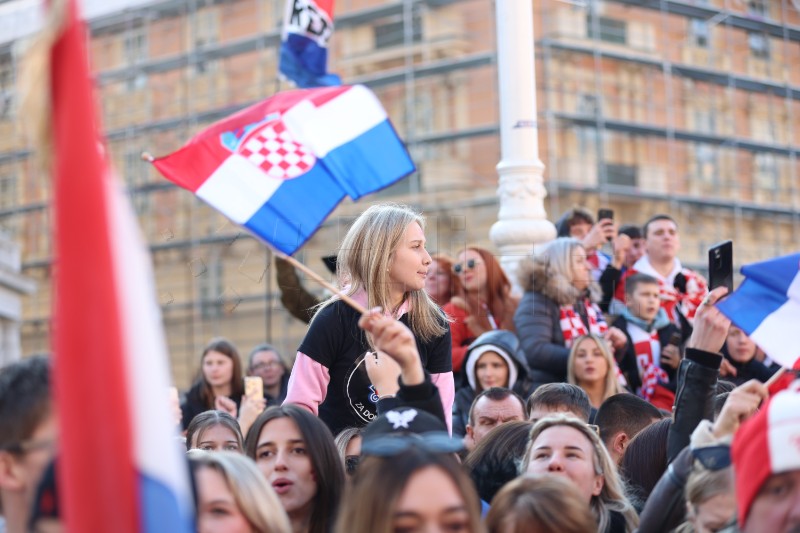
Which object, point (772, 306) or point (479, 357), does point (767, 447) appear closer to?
point (772, 306)

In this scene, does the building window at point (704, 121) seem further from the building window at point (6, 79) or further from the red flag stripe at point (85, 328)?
the red flag stripe at point (85, 328)

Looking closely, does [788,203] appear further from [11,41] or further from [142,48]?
[11,41]

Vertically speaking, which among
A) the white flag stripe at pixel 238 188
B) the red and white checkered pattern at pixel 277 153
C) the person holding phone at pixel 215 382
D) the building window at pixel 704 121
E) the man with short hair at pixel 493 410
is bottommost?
the man with short hair at pixel 493 410

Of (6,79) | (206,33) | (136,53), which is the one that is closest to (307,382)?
(206,33)

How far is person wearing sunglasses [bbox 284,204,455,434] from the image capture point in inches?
208

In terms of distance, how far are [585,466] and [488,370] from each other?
8.52 feet

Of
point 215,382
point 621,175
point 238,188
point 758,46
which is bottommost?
point 215,382

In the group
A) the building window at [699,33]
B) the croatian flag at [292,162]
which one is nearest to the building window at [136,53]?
the building window at [699,33]

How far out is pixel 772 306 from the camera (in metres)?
4.57

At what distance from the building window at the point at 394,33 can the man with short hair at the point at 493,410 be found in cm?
2264

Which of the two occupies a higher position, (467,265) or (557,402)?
(467,265)

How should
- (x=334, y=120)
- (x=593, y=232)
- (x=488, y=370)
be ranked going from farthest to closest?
(x=593, y=232), (x=488, y=370), (x=334, y=120)

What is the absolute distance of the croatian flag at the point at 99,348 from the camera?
8.26ft

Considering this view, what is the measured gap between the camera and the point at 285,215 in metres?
5.73
